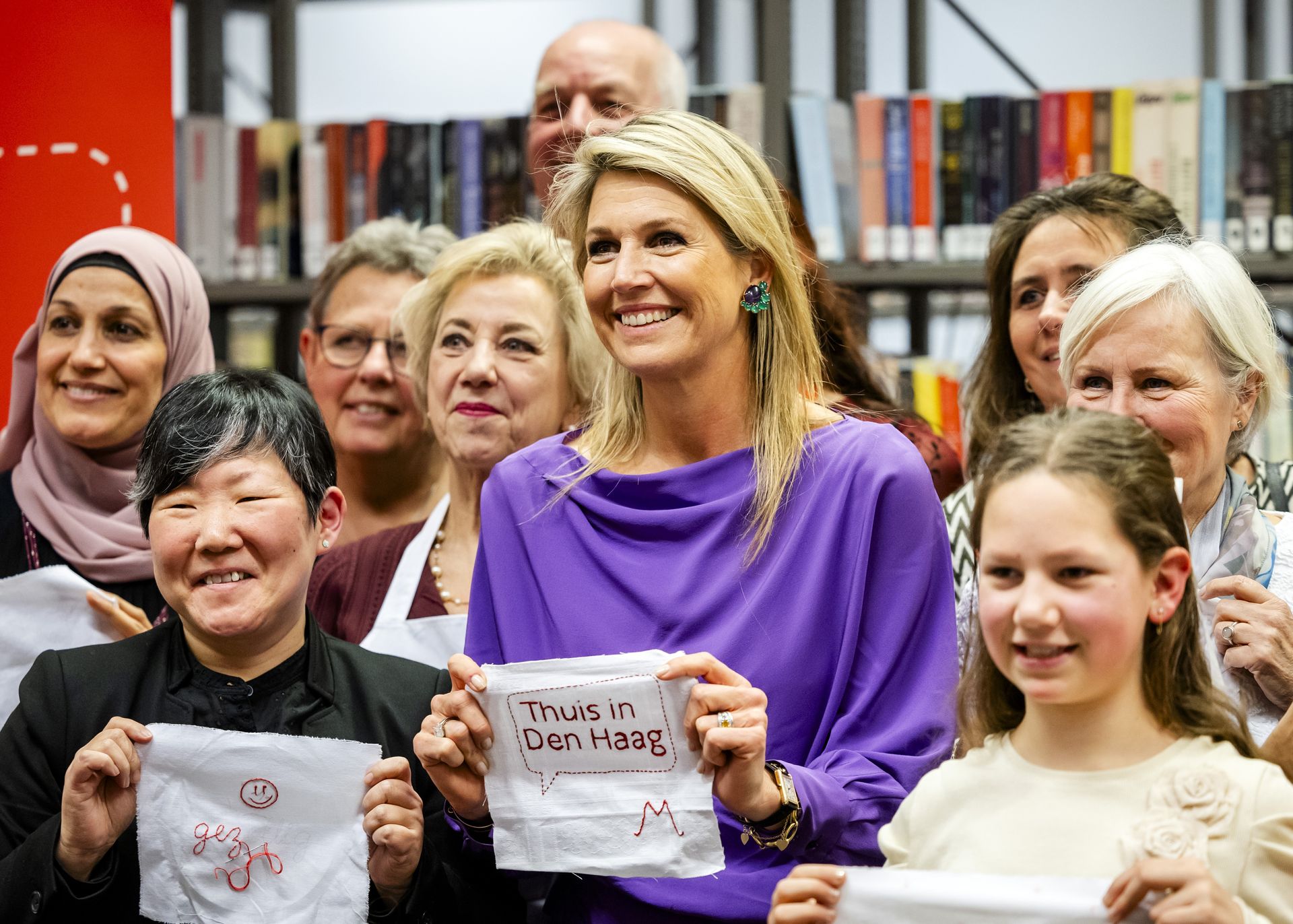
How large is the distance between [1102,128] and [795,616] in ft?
8.20

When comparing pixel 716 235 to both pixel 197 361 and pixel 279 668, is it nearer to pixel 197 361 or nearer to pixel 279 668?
pixel 279 668

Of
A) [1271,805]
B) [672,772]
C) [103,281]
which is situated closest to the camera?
[1271,805]

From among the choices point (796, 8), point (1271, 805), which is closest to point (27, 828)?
point (1271, 805)

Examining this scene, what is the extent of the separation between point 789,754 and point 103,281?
1584mm

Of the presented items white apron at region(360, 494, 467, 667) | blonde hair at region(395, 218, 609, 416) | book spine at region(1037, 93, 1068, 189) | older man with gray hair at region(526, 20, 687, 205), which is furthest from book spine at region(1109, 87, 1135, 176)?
white apron at region(360, 494, 467, 667)

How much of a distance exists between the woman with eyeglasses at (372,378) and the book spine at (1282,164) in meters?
2.12

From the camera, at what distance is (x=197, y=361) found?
9.33 ft

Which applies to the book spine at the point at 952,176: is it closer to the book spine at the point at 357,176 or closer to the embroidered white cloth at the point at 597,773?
the book spine at the point at 357,176

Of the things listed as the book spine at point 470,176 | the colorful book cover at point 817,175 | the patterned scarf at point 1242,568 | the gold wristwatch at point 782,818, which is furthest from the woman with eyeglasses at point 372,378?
the patterned scarf at point 1242,568

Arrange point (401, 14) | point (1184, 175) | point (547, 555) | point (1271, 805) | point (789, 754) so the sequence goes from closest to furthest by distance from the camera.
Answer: point (1271, 805) < point (789, 754) < point (547, 555) < point (1184, 175) < point (401, 14)

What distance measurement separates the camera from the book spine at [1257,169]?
3.80m

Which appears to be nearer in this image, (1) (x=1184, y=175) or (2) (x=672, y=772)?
(2) (x=672, y=772)

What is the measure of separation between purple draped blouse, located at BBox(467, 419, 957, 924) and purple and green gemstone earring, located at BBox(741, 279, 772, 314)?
7.9 inches

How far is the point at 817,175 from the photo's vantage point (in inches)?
157
